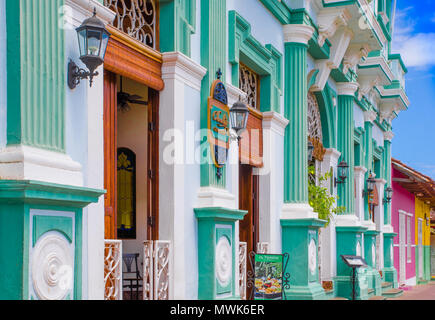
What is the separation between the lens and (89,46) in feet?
16.7

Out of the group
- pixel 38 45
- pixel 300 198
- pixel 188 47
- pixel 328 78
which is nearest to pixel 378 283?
pixel 328 78

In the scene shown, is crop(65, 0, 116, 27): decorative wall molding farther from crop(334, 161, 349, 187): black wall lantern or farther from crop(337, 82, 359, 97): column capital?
crop(337, 82, 359, 97): column capital

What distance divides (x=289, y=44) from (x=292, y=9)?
61 centimetres

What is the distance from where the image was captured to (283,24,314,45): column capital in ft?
36.4

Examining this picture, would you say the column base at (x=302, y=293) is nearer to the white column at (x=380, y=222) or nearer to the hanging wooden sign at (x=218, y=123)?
the hanging wooden sign at (x=218, y=123)

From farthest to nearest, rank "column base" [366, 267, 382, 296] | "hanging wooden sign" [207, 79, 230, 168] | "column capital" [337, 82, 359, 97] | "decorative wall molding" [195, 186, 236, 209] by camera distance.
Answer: "column base" [366, 267, 382, 296]
"column capital" [337, 82, 359, 97]
"hanging wooden sign" [207, 79, 230, 168]
"decorative wall molding" [195, 186, 236, 209]

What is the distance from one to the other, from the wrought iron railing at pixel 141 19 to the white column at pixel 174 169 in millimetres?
289

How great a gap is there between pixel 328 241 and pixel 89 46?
32.8 ft

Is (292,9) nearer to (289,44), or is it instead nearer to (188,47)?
(289,44)

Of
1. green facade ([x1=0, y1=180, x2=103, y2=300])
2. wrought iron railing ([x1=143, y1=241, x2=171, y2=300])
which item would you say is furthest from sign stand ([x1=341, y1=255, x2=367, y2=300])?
green facade ([x1=0, y1=180, x2=103, y2=300])

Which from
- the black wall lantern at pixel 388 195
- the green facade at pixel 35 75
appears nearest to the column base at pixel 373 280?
the black wall lantern at pixel 388 195

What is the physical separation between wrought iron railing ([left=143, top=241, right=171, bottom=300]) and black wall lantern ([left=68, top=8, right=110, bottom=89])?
7.59 feet

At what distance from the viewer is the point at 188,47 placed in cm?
752
